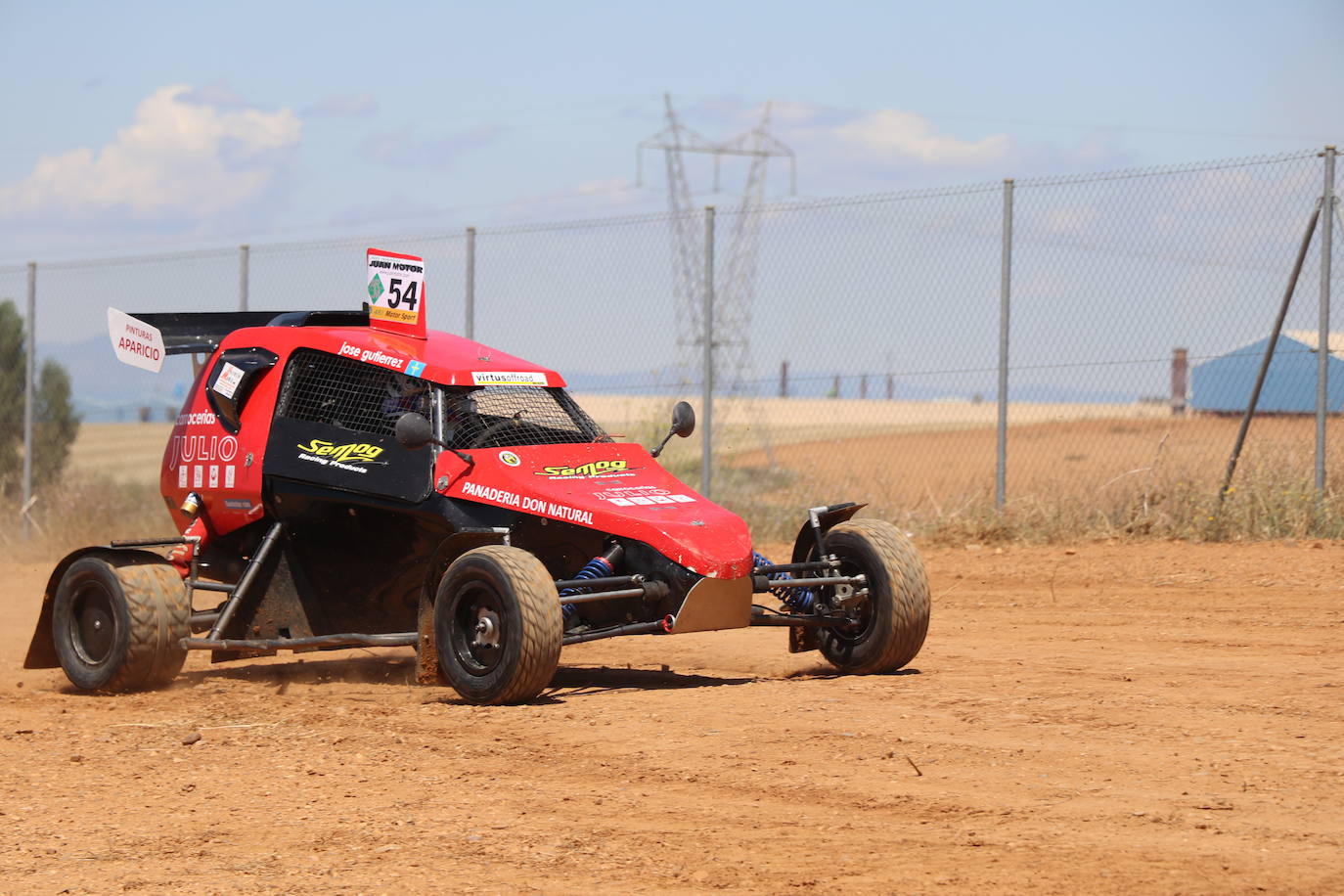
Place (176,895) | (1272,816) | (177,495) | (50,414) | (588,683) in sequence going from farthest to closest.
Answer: (50,414) → (177,495) → (588,683) → (1272,816) → (176,895)

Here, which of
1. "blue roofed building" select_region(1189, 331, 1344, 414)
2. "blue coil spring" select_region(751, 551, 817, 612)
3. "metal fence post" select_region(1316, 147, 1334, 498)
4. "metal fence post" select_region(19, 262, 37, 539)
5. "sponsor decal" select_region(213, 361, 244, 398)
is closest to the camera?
"blue coil spring" select_region(751, 551, 817, 612)

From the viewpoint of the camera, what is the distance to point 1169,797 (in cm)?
555

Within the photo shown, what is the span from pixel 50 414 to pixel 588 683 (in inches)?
754

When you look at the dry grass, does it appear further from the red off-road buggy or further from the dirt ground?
the red off-road buggy

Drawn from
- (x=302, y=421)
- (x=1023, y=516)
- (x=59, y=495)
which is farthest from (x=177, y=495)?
(x=59, y=495)

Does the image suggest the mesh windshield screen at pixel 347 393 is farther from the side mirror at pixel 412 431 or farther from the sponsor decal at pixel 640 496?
the sponsor decal at pixel 640 496

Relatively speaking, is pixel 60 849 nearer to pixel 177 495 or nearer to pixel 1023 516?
pixel 177 495

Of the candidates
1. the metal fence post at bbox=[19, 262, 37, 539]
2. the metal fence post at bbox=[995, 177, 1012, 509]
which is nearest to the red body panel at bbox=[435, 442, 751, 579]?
the metal fence post at bbox=[995, 177, 1012, 509]

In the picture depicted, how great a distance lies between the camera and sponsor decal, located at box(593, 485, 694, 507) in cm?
830

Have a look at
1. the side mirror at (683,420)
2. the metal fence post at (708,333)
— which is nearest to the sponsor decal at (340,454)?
the side mirror at (683,420)

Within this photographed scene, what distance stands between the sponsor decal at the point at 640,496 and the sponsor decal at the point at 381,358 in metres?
1.29

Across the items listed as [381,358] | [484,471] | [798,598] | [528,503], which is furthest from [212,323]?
[798,598]

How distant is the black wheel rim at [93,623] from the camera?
9023mm

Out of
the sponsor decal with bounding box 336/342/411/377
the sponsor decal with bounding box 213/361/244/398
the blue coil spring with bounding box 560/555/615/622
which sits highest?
the sponsor decal with bounding box 336/342/411/377
